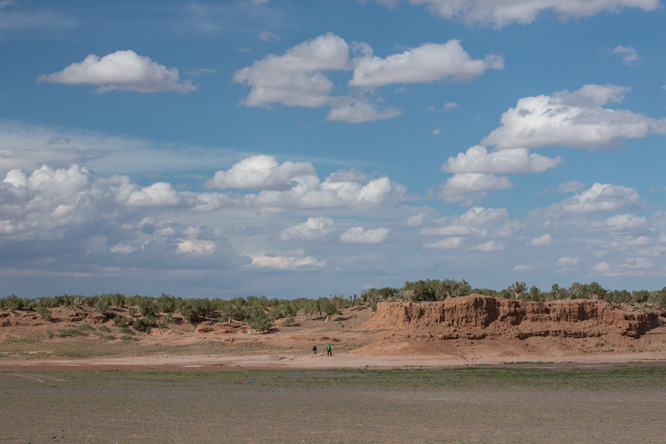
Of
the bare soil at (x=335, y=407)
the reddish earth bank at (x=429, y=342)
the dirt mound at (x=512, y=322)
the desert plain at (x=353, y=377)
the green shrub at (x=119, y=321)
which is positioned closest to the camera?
the bare soil at (x=335, y=407)

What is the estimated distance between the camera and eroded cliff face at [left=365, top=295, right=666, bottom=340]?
50.7m

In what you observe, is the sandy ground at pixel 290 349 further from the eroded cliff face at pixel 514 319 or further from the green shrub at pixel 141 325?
the green shrub at pixel 141 325

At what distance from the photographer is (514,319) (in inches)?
2046

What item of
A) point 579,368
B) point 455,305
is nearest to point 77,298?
point 455,305

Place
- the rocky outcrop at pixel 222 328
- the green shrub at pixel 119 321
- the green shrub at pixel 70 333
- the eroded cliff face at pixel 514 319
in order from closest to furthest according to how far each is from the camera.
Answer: the eroded cliff face at pixel 514 319 → the green shrub at pixel 70 333 → the rocky outcrop at pixel 222 328 → the green shrub at pixel 119 321

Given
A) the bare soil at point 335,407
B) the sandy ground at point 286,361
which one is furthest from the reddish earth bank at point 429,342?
the bare soil at point 335,407

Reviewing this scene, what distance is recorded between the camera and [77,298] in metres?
78.1

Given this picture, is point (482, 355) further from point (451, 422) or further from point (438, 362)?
point (451, 422)

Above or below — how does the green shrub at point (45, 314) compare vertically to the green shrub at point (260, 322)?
above

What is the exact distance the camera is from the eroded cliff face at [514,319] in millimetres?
50719

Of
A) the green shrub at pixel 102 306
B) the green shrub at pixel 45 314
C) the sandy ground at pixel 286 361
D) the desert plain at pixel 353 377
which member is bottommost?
the sandy ground at pixel 286 361

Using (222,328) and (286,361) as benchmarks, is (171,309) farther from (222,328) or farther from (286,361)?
(286,361)

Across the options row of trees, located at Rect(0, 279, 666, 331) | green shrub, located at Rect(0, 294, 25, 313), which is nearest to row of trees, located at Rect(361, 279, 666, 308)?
row of trees, located at Rect(0, 279, 666, 331)

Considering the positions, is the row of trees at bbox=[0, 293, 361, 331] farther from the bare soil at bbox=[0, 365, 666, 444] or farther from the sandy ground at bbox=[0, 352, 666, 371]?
the bare soil at bbox=[0, 365, 666, 444]
